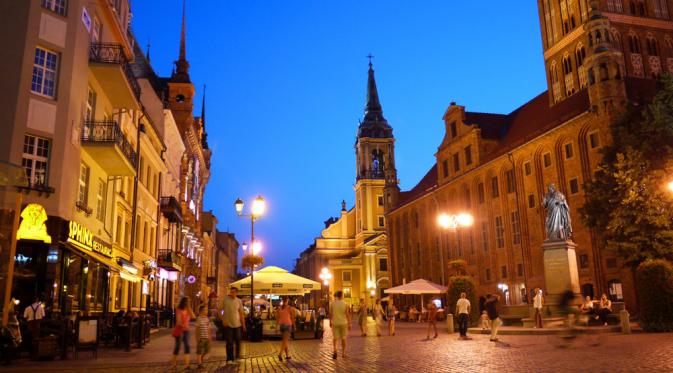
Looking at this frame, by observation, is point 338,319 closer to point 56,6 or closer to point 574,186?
point 56,6

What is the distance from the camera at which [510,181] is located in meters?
45.3

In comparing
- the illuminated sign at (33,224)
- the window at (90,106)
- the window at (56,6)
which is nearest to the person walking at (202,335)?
the illuminated sign at (33,224)

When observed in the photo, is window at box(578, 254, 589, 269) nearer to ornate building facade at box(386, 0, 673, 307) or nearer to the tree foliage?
ornate building facade at box(386, 0, 673, 307)

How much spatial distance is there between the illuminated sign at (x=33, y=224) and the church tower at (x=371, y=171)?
248 feet

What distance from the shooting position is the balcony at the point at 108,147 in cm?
2036

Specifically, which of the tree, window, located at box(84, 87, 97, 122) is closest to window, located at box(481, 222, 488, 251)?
the tree

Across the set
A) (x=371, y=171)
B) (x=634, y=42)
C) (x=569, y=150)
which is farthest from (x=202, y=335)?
(x=371, y=171)

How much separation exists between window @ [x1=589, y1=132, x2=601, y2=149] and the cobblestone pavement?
70.7 ft

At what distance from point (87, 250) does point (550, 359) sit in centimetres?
1571

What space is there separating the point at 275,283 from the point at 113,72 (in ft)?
35.7

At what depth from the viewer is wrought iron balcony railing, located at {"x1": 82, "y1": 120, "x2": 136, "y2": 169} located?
20406 millimetres

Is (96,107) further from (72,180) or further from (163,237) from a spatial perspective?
(163,237)

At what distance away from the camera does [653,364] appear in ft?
35.7

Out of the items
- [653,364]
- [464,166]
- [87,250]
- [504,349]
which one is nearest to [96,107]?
[87,250]
